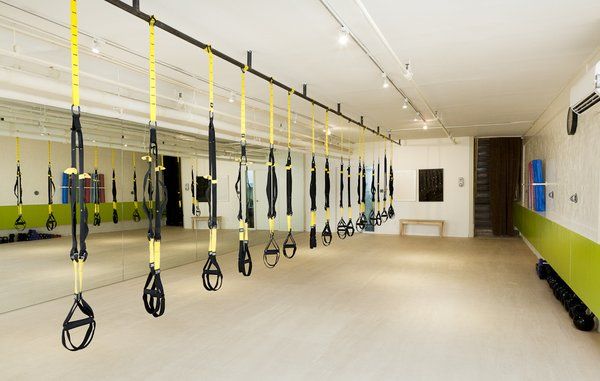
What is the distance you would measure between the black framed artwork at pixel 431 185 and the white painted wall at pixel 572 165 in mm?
4638

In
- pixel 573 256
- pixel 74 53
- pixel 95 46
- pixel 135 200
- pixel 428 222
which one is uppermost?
pixel 95 46

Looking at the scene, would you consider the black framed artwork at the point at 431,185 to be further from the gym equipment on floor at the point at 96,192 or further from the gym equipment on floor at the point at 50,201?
the gym equipment on floor at the point at 50,201

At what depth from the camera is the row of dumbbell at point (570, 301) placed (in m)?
4.53

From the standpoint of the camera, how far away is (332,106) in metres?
7.67

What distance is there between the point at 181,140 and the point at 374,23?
5.31m

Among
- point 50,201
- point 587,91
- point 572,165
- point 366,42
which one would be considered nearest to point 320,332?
point 366,42

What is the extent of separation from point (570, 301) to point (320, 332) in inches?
120

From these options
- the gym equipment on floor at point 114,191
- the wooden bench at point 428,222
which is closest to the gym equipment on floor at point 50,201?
the gym equipment on floor at point 114,191

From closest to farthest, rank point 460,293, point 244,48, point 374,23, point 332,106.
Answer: point 374,23 < point 244,48 < point 460,293 < point 332,106

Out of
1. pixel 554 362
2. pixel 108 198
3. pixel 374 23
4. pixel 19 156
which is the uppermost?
pixel 374 23

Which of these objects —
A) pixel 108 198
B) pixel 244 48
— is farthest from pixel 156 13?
pixel 108 198

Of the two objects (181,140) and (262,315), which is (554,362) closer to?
(262,315)

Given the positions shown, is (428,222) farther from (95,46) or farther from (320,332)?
(95,46)

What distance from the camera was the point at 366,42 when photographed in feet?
14.3
